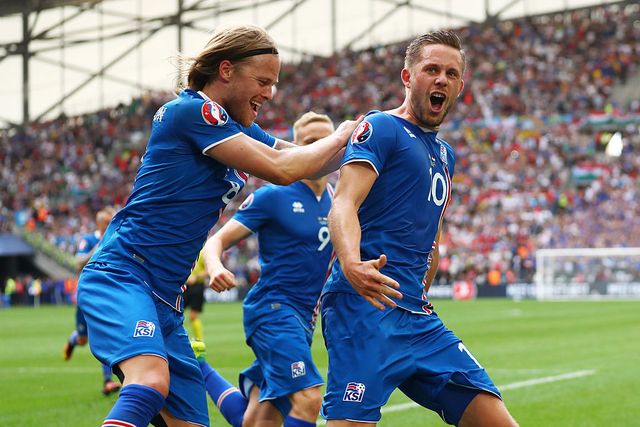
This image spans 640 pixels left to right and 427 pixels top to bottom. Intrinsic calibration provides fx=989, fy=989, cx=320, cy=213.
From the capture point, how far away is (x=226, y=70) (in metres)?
4.63

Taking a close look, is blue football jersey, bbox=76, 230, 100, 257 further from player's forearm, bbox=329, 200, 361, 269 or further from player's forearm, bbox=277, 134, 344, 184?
player's forearm, bbox=329, 200, 361, 269

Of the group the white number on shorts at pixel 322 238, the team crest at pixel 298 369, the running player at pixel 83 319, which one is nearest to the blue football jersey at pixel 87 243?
the running player at pixel 83 319

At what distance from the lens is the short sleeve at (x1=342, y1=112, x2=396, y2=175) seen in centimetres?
454

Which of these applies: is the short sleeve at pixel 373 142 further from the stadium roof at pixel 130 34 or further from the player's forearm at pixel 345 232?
the stadium roof at pixel 130 34

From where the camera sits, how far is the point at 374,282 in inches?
164

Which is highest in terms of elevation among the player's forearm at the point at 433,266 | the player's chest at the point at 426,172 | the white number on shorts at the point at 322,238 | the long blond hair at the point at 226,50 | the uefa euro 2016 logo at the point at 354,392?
the long blond hair at the point at 226,50

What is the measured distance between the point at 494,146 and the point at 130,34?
25810 millimetres

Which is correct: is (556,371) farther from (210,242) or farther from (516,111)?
(516,111)

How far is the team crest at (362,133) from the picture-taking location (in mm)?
4593

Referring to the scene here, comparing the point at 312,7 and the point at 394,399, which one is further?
the point at 312,7

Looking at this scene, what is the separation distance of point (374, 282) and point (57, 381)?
9.28 meters

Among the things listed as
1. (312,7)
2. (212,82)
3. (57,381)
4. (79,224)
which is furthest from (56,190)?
(212,82)

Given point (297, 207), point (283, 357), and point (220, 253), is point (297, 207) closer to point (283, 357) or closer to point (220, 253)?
point (220, 253)

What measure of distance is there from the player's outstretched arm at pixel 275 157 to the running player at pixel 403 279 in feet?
0.50
